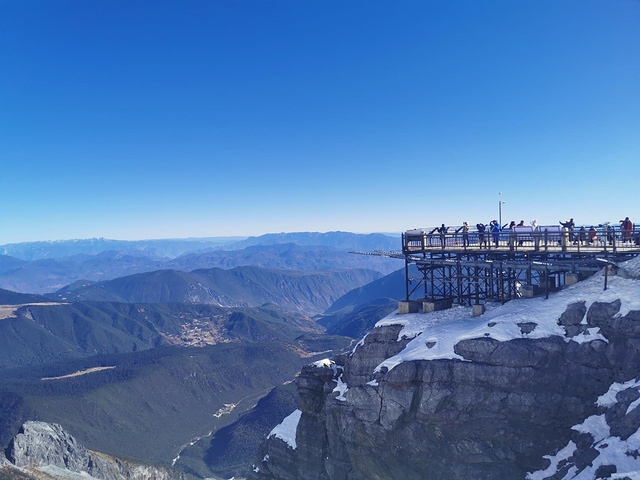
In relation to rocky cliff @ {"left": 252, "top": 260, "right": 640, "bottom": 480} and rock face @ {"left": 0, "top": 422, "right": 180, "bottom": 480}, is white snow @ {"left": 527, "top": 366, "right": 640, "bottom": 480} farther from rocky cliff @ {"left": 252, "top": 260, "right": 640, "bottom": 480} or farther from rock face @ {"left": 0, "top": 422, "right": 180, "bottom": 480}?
rock face @ {"left": 0, "top": 422, "right": 180, "bottom": 480}

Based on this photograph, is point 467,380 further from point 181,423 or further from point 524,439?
point 181,423

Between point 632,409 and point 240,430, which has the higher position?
point 632,409

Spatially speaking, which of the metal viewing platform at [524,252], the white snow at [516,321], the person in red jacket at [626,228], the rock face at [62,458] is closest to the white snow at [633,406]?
the white snow at [516,321]

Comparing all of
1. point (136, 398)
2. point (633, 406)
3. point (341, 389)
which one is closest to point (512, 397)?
point (633, 406)

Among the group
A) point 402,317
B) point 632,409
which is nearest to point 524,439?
point 632,409

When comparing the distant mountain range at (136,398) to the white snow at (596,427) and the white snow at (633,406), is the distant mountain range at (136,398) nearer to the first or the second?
the white snow at (596,427)

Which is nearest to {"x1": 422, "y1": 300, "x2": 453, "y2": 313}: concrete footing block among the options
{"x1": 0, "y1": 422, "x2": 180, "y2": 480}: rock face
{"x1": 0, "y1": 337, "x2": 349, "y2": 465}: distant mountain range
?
{"x1": 0, "y1": 422, "x2": 180, "y2": 480}: rock face
